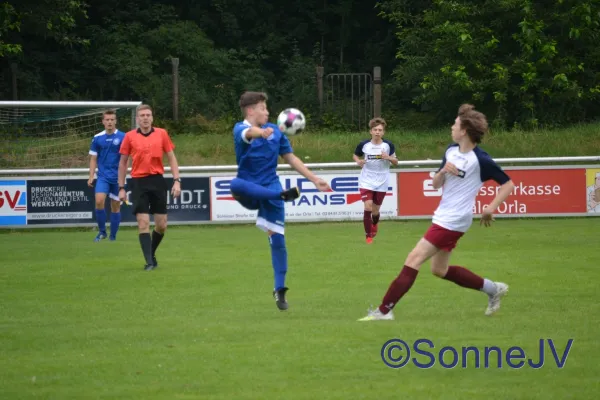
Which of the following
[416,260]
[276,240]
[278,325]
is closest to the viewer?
[416,260]

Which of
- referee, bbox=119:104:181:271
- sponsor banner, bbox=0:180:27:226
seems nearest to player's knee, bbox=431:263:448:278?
referee, bbox=119:104:181:271

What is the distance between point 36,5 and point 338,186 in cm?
1387

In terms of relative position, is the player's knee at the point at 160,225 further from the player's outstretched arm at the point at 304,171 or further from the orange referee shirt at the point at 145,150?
the player's outstretched arm at the point at 304,171

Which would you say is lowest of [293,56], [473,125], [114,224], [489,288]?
[114,224]

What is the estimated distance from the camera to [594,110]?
33.6 m

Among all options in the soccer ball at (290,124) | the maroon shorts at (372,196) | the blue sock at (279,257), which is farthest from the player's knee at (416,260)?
the maroon shorts at (372,196)

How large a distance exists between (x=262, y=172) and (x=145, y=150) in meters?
4.32

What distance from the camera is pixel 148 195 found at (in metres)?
13.4

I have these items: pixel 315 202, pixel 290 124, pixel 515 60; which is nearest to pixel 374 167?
pixel 315 202

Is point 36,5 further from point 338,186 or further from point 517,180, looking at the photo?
point 517,180

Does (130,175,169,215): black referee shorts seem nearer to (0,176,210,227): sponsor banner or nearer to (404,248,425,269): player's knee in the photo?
(404,248,425,269): player's knee

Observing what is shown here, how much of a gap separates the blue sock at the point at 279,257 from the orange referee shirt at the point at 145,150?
4230 mm

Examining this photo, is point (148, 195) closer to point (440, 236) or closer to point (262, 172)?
point (262, 172)

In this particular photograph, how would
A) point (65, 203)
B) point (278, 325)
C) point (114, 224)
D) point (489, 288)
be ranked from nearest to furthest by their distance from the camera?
1. point (278, 325)
2. point (489, 288)
3. point (114, 224)
4. point (65, 203)
